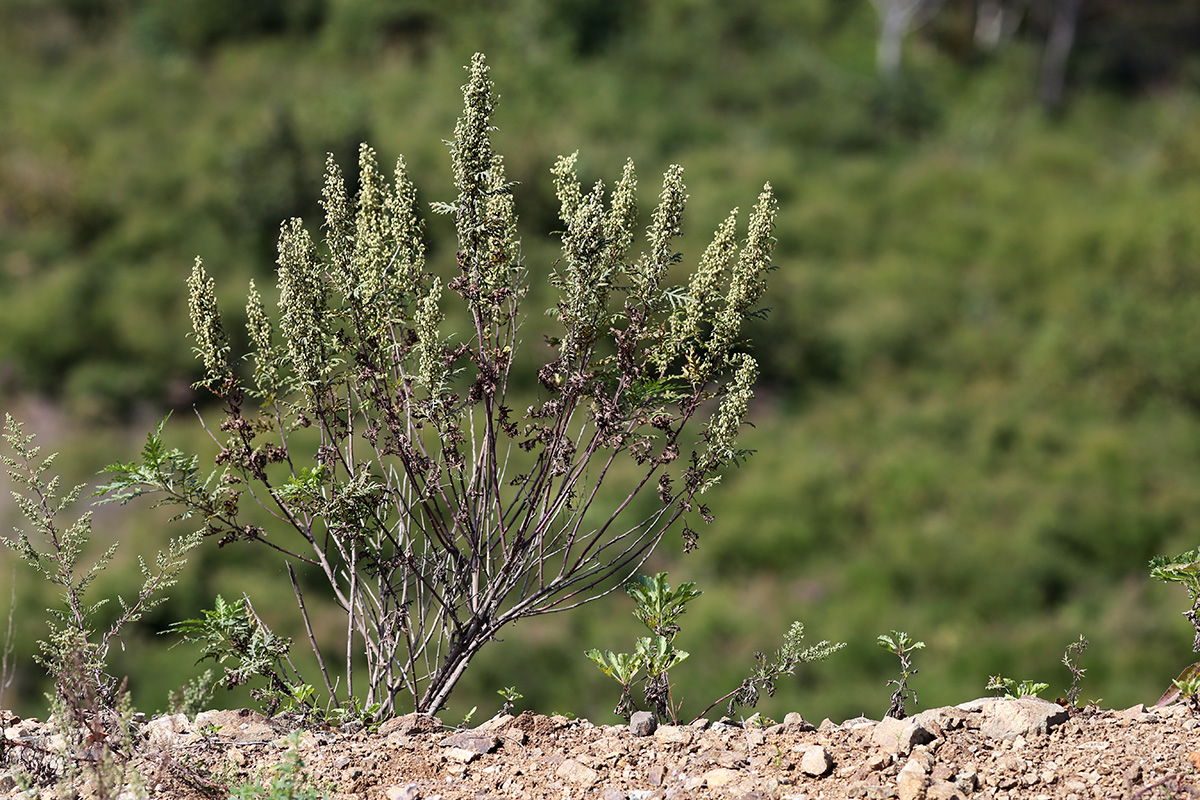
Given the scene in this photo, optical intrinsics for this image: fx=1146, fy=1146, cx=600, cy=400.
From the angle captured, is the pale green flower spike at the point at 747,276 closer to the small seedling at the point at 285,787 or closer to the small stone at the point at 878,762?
the small stone at the point at 878,762

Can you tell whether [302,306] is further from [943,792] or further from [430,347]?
[943,792]

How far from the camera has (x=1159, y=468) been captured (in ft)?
57.0

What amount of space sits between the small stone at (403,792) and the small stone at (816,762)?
3.62ft

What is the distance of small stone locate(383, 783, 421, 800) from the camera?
3201mm

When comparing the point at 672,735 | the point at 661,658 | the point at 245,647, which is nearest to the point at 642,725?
the point at 672,735

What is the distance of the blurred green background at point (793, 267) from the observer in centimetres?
1396

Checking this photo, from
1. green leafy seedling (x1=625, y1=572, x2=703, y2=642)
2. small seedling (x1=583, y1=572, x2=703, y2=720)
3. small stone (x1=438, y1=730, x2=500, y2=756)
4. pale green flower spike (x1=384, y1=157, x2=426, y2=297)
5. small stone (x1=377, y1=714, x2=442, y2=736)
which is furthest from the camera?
green leafy seedling (x1=625, y1=572, x2=703, y2=642)

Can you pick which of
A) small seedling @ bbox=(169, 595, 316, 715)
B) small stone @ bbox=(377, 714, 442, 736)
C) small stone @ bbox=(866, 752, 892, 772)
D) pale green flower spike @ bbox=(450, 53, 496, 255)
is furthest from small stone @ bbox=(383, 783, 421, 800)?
pale green flower spike @ bbox=(450, 53, 496, 255)

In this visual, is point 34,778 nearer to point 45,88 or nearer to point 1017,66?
point 45,88

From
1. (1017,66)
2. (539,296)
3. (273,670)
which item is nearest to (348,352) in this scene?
(273,670)

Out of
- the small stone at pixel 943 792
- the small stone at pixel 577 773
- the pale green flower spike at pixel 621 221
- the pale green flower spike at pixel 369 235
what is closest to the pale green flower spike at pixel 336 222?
the pale green flower spike at pixel 369 235

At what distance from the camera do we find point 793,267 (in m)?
21.0

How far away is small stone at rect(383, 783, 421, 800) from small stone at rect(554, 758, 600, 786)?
405mm

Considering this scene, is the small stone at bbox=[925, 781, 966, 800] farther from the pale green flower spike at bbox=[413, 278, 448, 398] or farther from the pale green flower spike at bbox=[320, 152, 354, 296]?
the pale green flower spike at bbox=[320, 152, 354, 296]
